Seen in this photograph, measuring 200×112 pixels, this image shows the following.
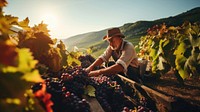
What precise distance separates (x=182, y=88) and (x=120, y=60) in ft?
A: 4.35

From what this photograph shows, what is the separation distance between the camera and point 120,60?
4.32m

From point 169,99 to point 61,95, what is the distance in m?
1.31

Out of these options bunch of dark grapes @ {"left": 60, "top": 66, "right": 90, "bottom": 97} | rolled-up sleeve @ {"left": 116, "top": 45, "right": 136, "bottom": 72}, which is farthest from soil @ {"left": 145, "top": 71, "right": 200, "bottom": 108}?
bunch of dark grapes @ {"left": 60, "top": 66, "right": 90, "bottom": 97}

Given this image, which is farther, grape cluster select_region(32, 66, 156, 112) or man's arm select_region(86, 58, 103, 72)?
man's arm select_region(86, 58, 103, 72)

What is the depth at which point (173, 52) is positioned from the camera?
373 cm

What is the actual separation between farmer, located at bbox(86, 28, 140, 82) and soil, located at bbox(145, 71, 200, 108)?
428 millimetres

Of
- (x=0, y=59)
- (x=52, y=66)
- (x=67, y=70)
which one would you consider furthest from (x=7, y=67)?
(x=67, y=70)

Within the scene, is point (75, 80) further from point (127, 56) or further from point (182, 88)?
point (127, 56)

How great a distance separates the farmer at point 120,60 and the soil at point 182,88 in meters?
0.43

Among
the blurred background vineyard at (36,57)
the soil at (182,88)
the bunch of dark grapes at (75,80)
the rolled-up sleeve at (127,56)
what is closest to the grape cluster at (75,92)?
the bunch of dark grapes at (75,80)

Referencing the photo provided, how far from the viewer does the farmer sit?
4.13 meters

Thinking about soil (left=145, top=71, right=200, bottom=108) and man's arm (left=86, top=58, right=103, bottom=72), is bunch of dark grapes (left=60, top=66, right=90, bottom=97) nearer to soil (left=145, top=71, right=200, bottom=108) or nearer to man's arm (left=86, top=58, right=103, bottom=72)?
soil (left=145, top=71, right=200, bottom=108)

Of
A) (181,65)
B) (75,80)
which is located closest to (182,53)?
(181,65)

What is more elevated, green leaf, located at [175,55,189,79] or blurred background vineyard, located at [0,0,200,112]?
blurred background vineyard, located at [0,0,200,112]
